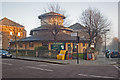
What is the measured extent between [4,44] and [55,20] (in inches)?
1542

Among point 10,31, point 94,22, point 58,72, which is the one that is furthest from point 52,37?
point 58,72

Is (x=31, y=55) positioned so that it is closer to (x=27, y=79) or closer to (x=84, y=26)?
(x=84, y=26)

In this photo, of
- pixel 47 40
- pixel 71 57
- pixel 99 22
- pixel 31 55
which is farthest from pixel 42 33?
pixel 71 57

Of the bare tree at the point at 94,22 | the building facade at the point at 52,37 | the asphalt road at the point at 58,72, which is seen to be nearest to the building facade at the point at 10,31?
the building facade at the point at 52,37

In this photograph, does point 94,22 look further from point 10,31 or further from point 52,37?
point 10,31

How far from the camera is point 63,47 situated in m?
36.1

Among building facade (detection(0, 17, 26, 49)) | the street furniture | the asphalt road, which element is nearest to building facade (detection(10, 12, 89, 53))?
building facade (detection(0, 17, 26, 49))

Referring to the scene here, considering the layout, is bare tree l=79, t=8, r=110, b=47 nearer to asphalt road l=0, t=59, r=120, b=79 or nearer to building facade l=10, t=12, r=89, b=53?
building facade l=10, t=12, r=89, b=53

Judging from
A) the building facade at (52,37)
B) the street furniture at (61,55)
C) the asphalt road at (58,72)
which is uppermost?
the building facade at (52,37)

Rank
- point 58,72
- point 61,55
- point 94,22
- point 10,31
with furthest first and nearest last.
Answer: point 10,31
point 94,22
point 61,55
point 58,72

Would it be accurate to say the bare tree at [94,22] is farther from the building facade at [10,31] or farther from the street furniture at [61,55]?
the building facade at [10,31]

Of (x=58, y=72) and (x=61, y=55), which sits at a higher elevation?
(x=61, y=55)

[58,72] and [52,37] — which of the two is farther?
[52,37]

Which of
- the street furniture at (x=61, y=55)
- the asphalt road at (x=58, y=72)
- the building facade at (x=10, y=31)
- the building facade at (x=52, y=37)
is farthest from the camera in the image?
the building facade at (x=10, y=31)
